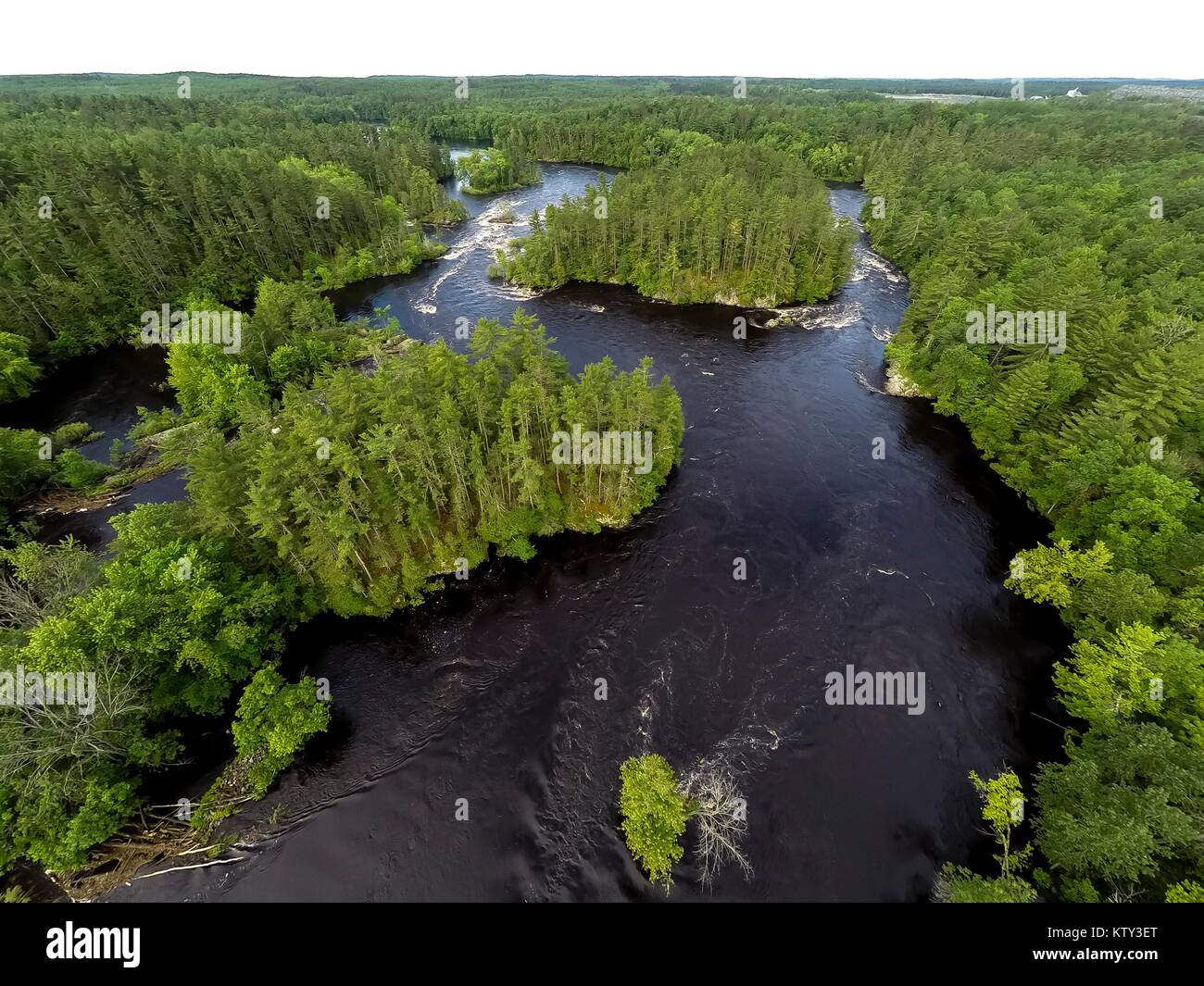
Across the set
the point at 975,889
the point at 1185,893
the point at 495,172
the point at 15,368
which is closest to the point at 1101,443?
the point at 1185,893

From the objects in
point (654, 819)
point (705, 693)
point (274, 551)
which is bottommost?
point (654, 819)

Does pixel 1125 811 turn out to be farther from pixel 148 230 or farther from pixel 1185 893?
pixel 148 230

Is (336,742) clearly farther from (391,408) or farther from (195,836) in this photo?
(391,408)

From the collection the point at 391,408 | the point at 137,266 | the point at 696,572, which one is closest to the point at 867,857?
the point at 696,572

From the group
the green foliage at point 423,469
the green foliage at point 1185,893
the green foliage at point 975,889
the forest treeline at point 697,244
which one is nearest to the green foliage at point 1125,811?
the green foliage at point 1185,893

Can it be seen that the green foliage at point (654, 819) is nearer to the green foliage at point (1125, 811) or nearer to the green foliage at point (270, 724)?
the green foliage at point (1125, 811)
